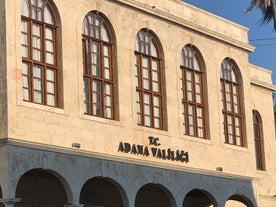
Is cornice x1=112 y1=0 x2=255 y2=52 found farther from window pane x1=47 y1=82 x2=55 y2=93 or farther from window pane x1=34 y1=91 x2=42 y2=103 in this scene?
window pane x1=34 y1=91 x2=42 y2=103

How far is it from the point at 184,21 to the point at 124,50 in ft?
12.4

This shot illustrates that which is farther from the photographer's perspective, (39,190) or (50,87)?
(39,190)

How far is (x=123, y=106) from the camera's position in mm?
27438

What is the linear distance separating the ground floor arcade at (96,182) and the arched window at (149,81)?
1748 mm

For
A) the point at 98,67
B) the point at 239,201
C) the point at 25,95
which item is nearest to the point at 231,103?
the point at 239,201

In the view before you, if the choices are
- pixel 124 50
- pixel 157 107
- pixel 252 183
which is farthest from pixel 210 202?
pixel 124 50

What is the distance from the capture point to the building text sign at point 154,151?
27.3 metres

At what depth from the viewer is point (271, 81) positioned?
39.3 meters

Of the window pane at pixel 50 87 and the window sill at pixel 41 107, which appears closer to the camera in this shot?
the window sill at pixel 41 107

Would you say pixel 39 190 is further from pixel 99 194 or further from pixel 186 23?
pixel 186 23

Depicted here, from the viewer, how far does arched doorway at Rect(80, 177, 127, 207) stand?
29500mm

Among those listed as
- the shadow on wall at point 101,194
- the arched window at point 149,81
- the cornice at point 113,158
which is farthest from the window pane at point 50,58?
the arched window at point 149,81

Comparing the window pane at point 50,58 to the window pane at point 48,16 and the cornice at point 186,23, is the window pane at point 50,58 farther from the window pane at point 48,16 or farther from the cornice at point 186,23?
the cornice at point 186,23

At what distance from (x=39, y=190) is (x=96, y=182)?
2577 millimetres
